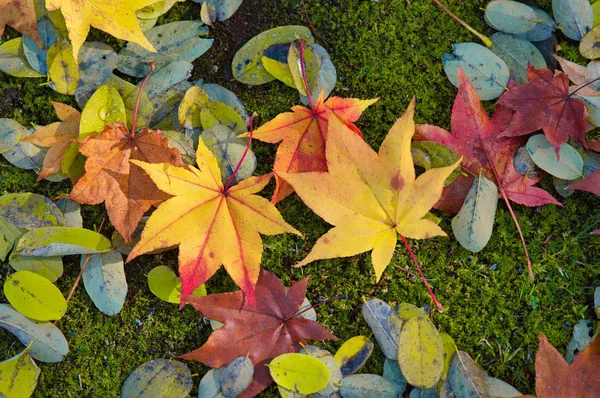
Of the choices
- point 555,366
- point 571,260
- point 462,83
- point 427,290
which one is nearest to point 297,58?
point 462,83

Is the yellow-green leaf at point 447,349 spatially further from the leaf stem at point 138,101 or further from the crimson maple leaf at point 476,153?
the leaf stem at point 138,101

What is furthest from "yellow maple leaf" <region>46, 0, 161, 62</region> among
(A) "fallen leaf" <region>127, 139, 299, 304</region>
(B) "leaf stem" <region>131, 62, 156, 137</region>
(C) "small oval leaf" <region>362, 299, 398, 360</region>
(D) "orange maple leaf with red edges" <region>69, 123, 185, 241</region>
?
(C) "small oval leaf" <region>362, 299, 398, 360</region>

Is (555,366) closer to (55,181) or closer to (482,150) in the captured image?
(482,150)

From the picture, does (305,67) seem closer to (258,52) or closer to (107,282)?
(258,52)

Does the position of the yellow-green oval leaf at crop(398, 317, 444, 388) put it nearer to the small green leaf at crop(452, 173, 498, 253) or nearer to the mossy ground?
the mossy ground

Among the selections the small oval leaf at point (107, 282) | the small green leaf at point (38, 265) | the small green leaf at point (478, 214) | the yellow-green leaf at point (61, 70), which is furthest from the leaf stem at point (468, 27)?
the small green leaf at point (38, 265)
